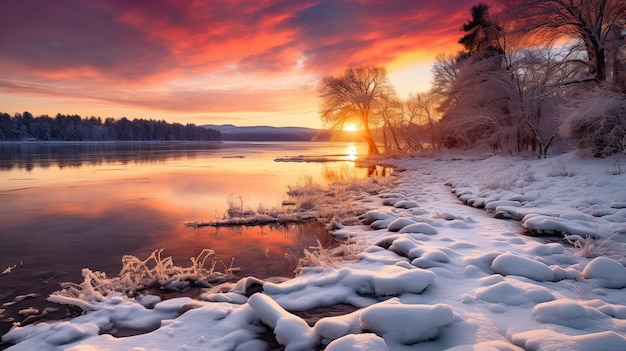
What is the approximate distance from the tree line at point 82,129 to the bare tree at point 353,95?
97.0m

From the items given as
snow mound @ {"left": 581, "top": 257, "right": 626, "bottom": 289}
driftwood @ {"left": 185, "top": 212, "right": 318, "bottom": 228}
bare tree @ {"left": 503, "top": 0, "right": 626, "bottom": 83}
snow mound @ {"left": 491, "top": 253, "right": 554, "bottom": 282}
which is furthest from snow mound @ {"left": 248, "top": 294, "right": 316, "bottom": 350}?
bare tree @ {"left": 503, "top": 0, "right": 626, "bottom": 83}

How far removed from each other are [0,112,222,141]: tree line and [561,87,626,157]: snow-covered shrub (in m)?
118

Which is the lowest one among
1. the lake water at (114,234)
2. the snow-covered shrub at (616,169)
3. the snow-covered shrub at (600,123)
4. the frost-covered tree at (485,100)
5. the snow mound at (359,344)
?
the lake water at (114,234)

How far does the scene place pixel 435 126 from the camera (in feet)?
123

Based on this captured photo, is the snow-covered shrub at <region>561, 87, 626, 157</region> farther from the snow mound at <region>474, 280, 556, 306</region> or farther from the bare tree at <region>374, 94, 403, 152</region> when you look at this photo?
the bare tree at <region>374, 94, 403, 152</region>

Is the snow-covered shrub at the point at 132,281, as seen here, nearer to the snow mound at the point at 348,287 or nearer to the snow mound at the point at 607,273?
the snow mound at the point at 348,287

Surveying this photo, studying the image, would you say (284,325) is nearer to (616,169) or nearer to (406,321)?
(406,321)

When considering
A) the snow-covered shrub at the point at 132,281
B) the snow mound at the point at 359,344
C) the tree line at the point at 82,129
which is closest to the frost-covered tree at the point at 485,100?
the snow-covered shrub at the point at 132,281

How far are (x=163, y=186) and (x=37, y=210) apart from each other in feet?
17.2

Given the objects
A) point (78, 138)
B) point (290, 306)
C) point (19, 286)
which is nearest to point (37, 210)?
point (19, 286)

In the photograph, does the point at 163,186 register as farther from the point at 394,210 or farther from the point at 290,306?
the point at 290,306

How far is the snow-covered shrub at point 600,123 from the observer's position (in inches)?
408

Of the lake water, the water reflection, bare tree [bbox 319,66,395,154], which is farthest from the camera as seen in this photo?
bare tree [bbox 319,66,395,154]

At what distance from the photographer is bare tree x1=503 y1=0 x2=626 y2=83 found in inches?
455
